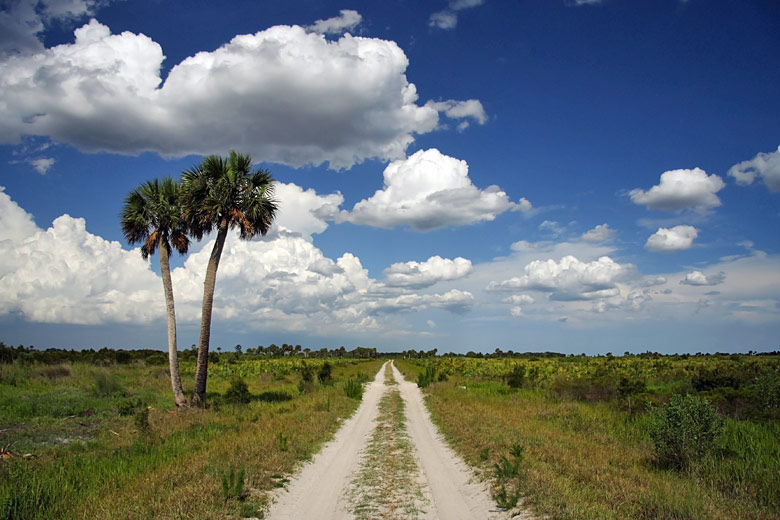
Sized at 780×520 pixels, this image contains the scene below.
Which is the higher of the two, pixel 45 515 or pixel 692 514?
pixel 692 514

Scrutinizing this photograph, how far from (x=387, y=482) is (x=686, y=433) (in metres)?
6.68

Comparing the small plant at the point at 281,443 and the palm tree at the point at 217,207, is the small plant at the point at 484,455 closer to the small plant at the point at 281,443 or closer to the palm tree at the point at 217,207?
the small plant at the point at 281,443

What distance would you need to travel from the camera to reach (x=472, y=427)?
15727mm

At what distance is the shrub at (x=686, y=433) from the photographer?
1038cm

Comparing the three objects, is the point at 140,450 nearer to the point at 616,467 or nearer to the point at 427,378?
the point at 616,467

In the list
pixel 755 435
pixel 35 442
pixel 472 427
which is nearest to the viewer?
pixel 755 435

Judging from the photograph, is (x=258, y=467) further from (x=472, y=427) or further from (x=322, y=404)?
(x=322, y=404)

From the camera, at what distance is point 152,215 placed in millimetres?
22188

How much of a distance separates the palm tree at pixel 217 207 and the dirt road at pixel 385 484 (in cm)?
920

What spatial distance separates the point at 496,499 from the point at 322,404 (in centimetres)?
1464

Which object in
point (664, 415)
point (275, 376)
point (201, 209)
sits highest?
point (201, 209)

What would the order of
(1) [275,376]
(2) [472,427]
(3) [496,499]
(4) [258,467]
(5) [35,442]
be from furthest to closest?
(1) [275,376]
(2) [472,427]
(5) [35,442]
(4) [258,467]
(3) [496,499]

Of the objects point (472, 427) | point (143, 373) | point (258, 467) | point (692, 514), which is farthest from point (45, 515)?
point (143, 373)

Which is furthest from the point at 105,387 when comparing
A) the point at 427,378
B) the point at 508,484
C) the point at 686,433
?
the point at 686,433
